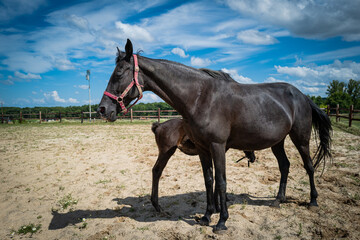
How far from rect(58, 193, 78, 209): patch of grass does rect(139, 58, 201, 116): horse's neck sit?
3110 mm

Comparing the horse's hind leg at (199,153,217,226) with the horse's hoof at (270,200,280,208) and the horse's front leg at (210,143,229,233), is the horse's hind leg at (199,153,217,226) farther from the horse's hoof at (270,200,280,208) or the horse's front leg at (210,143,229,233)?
the horse's hoof at (270,200,280,208)

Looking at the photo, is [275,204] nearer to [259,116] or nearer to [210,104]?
[259,116]

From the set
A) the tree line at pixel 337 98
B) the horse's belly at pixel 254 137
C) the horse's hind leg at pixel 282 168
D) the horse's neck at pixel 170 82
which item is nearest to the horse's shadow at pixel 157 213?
the horse's hind leg at pixel 282 168

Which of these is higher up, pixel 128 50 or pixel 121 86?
pixel 128 50

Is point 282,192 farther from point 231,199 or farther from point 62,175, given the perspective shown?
point 62,175

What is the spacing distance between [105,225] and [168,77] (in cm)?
262

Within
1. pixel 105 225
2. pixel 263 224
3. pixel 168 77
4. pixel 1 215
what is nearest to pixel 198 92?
pixel 168 77

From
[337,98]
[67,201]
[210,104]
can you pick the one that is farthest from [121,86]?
[337,98]

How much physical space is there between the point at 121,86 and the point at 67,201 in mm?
3119

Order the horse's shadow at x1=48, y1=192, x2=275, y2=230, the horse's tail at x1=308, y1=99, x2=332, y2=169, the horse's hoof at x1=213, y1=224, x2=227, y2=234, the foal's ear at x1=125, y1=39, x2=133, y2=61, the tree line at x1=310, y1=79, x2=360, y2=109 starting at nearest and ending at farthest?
the foal's ear at x1=125, y1=39, x2=133, y2=61 → the horse's hoof at x1=213, y1=224, x2=227, y2=234 → the horse's shadow at x1=48, y1=192, x2=275, y2=230 → the horse's tail at x1=308, y1=99, x2=332, y2=169 → the tree line at x1=310, y1=79, x2=360, y2=109

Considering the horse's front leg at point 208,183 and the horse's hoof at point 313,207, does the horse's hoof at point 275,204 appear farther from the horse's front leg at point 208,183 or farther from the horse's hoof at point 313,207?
the horse's front leg at point 208,183

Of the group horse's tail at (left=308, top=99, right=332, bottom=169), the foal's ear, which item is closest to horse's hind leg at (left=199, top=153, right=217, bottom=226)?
the foal's ear

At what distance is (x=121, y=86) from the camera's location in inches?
110

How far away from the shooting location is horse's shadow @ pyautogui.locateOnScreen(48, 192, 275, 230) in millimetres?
3559
